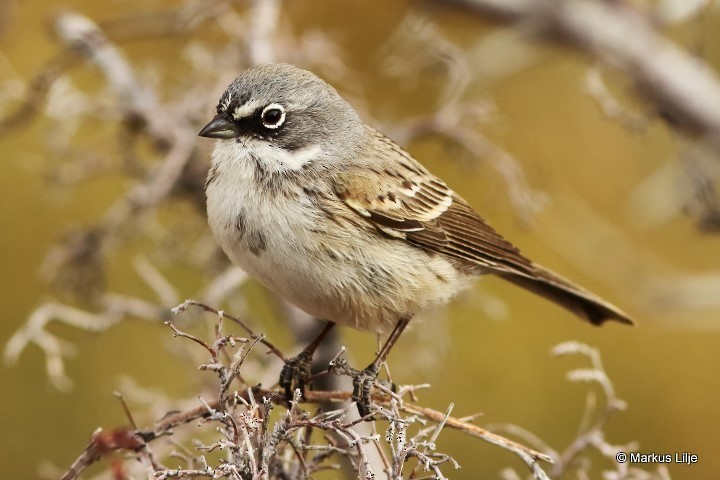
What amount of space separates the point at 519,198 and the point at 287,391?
4.99 ft

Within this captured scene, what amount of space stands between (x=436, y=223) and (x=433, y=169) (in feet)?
6.94

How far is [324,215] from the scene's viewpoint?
3.16m

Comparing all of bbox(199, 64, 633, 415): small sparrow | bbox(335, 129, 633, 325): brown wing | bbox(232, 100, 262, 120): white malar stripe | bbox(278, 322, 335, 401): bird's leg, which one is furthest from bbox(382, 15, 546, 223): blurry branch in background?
bbox(278, 322, 335, 401): bird's leg

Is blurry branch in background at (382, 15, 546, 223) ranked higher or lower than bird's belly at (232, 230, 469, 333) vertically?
higher

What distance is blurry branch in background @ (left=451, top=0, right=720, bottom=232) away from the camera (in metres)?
3.97

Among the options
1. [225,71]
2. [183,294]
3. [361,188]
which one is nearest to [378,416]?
[361,188]

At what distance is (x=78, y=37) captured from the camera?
4.04m

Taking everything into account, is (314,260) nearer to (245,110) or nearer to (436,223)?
(245,110)

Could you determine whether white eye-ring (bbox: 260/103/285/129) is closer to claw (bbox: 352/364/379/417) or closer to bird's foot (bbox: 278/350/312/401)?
bird's foot (bbox: 278/350/312/401)

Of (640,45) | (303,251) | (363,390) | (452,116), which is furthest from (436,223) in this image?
(640,45)

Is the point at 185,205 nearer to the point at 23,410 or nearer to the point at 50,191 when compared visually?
the point at 50,191

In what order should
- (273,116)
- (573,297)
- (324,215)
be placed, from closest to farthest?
1. (324,215)
2. (273,116)
3. (573,297)

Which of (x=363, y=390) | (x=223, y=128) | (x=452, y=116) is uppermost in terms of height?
(x=452, y=116)

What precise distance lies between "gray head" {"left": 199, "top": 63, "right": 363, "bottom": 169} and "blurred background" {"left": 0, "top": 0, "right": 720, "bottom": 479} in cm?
46
